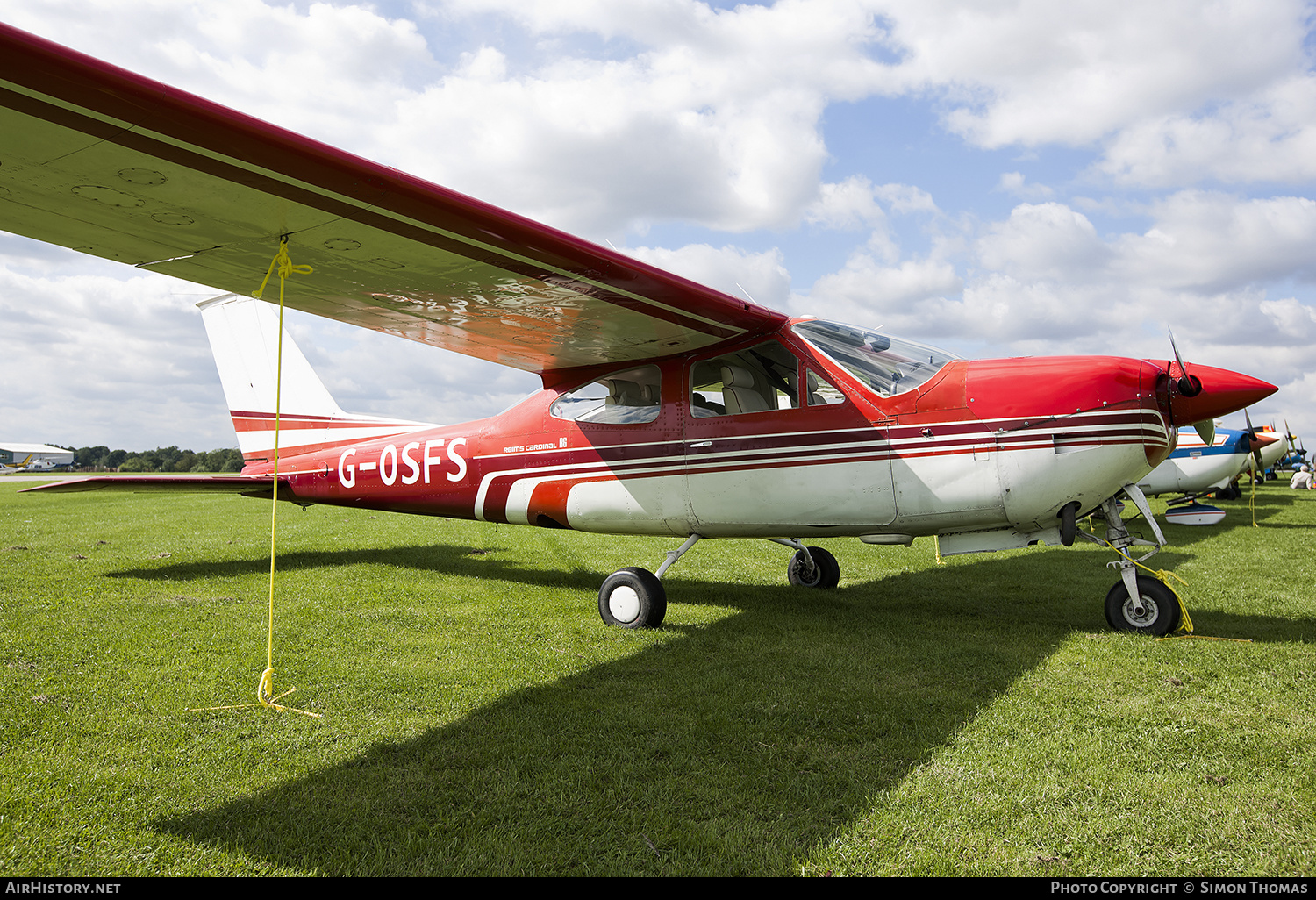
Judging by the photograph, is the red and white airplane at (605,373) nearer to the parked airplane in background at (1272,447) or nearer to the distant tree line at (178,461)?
the parked airplane in background at (1272,447)

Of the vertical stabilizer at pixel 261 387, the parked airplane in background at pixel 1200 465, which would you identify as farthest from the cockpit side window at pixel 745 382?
the parked airplane in background at pixel 1200 465

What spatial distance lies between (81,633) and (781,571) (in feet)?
22.1

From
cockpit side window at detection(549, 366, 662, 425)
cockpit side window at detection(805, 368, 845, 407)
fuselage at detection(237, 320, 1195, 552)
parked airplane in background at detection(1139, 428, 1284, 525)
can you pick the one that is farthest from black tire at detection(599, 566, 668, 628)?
parked airplane in background at detection(1139, 428, 1284, 525)

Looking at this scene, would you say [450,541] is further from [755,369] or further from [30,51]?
[30,51]

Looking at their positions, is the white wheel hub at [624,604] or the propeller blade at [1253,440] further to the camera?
the propeller blade at [1253,440]

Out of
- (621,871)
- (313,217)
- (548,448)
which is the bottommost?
(621,871)

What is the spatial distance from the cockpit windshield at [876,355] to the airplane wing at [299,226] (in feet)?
1.26

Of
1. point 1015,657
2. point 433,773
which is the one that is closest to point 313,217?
point 433,773

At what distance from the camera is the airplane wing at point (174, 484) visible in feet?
22.9

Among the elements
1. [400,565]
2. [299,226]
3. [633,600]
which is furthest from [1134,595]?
[400,565]

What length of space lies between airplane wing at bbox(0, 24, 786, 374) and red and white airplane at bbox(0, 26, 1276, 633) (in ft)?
0.05

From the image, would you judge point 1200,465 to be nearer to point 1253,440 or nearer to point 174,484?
point 1253,440

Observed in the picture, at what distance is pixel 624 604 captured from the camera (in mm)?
5836
